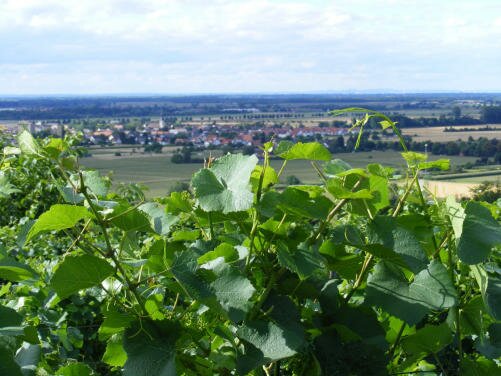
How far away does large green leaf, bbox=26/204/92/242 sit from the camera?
830 mm

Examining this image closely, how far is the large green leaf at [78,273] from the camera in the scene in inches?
32.4

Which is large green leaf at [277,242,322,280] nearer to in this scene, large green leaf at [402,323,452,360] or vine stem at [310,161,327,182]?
vine stem at [310,161,327,182]

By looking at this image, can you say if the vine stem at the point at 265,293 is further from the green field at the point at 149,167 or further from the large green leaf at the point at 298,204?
the green field at the point at 149,167

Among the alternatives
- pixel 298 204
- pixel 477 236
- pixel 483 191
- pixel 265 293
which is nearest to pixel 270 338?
pixel 265 293

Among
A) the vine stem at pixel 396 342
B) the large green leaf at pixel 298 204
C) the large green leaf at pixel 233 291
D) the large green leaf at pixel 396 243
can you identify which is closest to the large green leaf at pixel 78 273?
the large green leaf at pixel 233 291

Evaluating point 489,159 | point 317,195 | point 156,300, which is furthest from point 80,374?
point 489,159

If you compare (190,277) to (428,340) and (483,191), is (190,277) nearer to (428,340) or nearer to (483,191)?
(428,340)

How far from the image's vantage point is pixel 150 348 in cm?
87

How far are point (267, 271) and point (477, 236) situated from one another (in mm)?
299

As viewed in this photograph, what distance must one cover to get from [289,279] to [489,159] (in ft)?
86.0

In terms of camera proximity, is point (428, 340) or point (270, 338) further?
point (428, 340)

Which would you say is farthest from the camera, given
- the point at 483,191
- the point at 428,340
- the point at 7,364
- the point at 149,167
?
the point at 149,167

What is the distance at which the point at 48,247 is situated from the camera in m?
3.69

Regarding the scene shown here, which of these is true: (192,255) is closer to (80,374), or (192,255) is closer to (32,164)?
(80,374)
